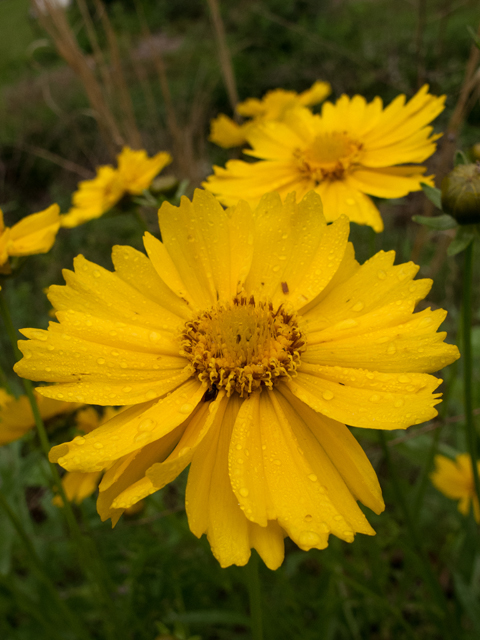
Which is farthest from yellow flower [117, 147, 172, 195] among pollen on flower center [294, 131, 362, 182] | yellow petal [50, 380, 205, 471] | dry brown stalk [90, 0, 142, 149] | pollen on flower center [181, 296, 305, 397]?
yellow petal [50, 380, 205, 471]

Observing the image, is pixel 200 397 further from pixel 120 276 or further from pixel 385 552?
pixel 385 552

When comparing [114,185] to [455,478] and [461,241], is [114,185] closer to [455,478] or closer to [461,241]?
[461,241]

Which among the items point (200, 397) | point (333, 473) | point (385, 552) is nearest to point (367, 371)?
point (333, 473)

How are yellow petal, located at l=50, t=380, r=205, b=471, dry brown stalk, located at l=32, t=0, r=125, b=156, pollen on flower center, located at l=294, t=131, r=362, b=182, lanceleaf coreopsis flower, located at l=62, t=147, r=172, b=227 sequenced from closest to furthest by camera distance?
yellow petal, located at l=50, t=380, r=205, b=471 < pollen on flower center, located at l=294, t=131, r=362, b=182 < lanceleaf coreopsis flower, located at l=62, t=147, r=172, b=227 < dry brown stalk, located at l=32, t=0, r=125, b=156

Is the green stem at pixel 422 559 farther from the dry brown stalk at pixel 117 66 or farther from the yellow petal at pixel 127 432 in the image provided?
the dry brown stalk at pixel 117 66

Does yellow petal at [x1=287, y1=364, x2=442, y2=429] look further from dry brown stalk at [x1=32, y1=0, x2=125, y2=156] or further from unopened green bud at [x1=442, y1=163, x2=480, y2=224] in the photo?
dry brown stalk at [x1=32, y1=0, x2=125, y2=156]

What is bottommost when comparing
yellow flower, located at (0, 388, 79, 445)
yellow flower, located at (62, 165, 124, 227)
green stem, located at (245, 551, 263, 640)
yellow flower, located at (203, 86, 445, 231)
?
green stem, located at (245, 551, 263, 640)
